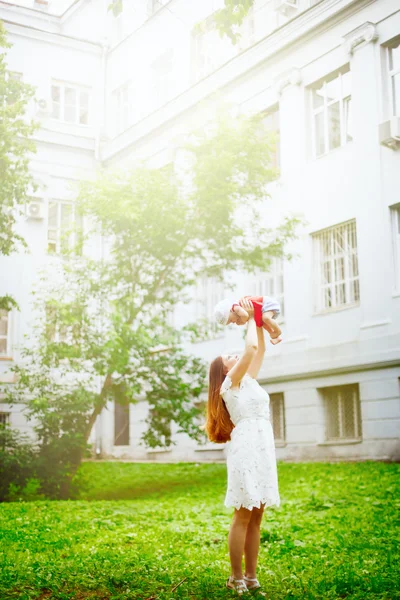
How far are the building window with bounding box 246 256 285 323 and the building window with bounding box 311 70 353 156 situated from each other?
7.92 feet

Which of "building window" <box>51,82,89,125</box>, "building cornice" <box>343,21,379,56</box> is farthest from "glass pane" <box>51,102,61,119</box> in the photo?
"building cornice" <box>343,21,379,56</box>

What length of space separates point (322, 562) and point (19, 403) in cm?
766

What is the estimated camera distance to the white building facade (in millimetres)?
13891

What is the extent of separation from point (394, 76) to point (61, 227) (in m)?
6.42

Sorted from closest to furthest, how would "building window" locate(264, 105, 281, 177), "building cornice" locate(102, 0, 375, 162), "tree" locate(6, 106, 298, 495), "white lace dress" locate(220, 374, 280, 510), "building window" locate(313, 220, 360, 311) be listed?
"white lace dress" locate(220, 374, 280, 510)
"tree" locate(6, 106, 298, 495)
"building window" locate(313, 220, 360, 311)
"building cornice" locate(102, 0, 375, 162)
"building window" locate(264, 105, 281, 177)

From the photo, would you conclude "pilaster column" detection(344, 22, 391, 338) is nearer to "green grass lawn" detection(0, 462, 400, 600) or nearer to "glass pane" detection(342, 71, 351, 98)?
"glass pane" detection(342, 71, 351, 98)

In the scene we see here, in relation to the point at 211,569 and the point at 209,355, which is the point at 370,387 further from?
the point at 211,569

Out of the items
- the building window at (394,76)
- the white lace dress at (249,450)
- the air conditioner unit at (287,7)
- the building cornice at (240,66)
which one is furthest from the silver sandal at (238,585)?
the air conditioner unit at (287,7)

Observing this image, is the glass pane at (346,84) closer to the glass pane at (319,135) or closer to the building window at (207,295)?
the glass pane at (319,135)

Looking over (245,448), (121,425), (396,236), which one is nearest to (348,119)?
(396,236)

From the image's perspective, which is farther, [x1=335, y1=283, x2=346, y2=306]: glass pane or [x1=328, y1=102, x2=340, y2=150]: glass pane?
[x1=328, y1=102, x2=340, y2=150]: glass pane

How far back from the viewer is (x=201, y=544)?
23.5 feet

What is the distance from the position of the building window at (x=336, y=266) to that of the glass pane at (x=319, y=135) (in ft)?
5.51

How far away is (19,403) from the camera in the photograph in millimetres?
12734
